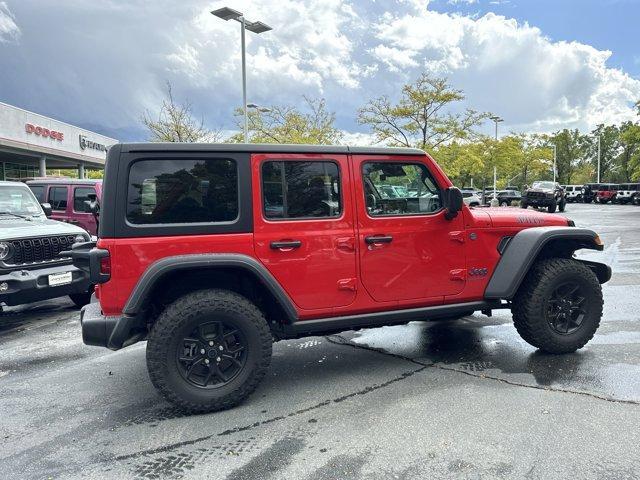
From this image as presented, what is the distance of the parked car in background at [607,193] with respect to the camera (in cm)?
4547

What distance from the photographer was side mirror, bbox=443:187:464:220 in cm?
400

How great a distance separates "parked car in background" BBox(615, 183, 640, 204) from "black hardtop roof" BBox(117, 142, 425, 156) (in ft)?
154

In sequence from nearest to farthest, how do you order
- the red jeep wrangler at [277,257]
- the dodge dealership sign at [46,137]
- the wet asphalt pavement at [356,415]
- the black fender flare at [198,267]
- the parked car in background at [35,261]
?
the wet asphalt pavement at [356,415], the black fender flare at [198,267], the red jeep wrangler at [277,257], the parked car in background at [35,261], the dodge dealership sign at [46,137]

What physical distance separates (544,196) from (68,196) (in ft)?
80.5

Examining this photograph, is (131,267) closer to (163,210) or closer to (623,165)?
(163,210)

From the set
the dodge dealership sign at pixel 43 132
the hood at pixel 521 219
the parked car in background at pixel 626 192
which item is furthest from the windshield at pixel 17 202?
the parked car in background at pixel 626 192

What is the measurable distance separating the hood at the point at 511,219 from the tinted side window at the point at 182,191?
215 cm

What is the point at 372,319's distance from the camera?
3.96m

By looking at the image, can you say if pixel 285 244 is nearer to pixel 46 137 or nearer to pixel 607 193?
pixel 46 137

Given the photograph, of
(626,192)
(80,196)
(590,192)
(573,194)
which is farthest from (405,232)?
(573,194)

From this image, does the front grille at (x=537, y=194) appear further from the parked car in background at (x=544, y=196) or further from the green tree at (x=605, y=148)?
the green tree at (x=605, y=148)

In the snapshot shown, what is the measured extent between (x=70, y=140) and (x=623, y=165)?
6570 cm

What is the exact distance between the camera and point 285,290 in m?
3.68

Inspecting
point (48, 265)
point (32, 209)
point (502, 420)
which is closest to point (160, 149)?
point (502, 420)
